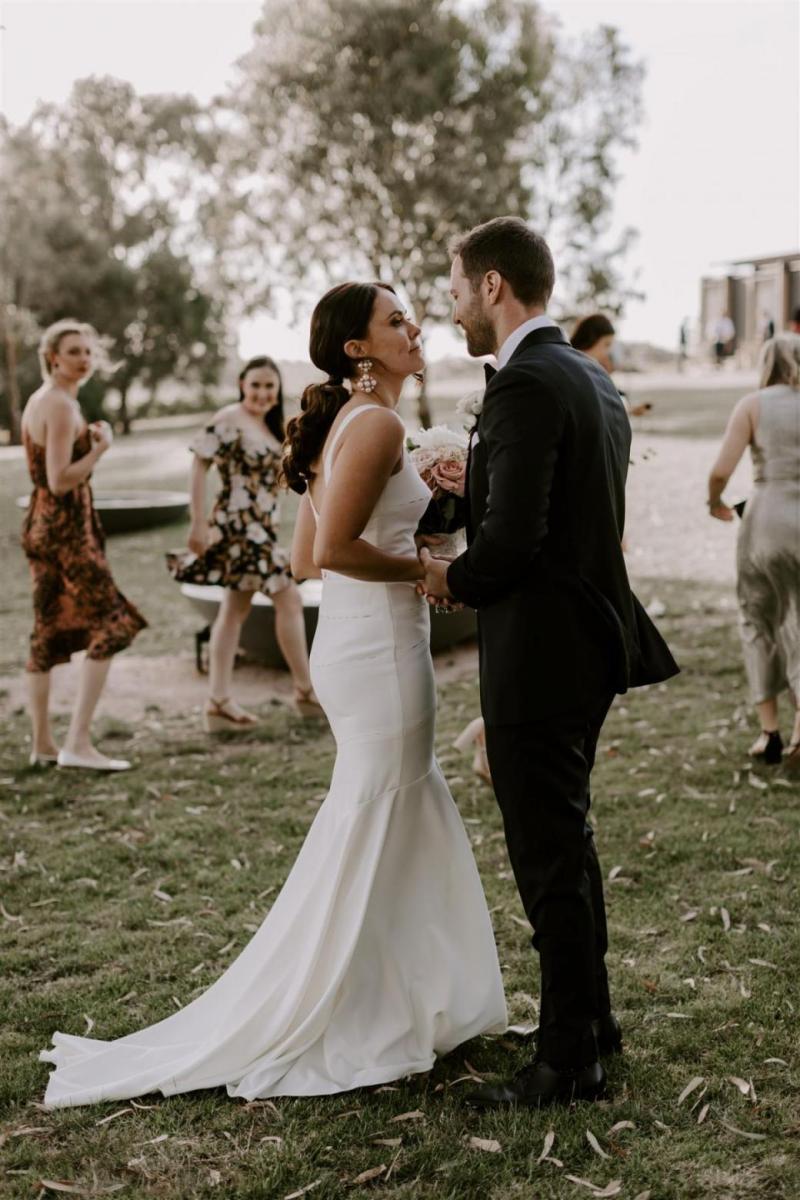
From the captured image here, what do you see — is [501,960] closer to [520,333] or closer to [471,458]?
[471,458]

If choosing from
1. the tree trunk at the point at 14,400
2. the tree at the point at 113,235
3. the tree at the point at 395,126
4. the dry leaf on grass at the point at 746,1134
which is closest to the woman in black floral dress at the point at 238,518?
the dry leaf on grass at the point at 746,1134

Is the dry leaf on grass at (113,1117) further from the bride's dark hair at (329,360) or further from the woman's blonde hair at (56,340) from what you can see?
the woman's blonde hair at (56,340)

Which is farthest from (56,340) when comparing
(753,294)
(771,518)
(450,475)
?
(753,294)

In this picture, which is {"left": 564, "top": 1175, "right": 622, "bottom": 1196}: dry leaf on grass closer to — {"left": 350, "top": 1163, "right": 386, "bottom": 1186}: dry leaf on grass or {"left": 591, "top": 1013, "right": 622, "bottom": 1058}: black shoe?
{"left": 350, "top": 1163, "right": 386, "bottom": 1186}: dry leaf on grass

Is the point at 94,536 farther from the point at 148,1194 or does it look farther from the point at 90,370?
the point at 148,1194

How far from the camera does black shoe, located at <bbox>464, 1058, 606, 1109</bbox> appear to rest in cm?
362

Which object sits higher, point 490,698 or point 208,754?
point 490,698

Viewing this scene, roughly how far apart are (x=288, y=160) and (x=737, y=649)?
73.2 ft

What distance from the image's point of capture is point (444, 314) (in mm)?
29000

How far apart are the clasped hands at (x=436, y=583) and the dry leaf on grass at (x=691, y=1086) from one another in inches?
64.0

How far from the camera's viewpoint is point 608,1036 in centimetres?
396

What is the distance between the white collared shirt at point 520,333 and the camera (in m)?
3.43

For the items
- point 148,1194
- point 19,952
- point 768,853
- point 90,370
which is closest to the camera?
point 148,1194

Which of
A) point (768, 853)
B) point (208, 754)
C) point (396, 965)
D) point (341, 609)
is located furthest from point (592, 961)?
point (208, 754)
